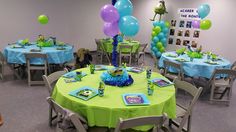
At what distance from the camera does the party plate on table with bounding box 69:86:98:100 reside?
2.28 metres

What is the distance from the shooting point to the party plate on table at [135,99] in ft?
7.14

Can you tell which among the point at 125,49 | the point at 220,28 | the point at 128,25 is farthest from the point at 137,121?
the point at 220,28

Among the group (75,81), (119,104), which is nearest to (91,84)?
(75,81)

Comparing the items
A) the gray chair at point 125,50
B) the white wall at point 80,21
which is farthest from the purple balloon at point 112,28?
the white wall at point 80,21

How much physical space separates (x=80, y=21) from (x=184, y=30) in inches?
157

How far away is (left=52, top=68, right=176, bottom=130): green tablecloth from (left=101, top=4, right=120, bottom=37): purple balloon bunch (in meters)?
0.84

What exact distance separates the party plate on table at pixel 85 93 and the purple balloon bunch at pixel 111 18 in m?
0.94

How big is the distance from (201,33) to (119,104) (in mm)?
6182

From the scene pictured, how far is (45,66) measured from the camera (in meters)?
4.62

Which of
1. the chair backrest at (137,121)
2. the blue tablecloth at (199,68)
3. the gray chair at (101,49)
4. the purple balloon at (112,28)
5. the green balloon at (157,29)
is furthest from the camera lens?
the green balloon at (157,29)

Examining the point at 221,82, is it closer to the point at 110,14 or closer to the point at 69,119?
the point at 110,14

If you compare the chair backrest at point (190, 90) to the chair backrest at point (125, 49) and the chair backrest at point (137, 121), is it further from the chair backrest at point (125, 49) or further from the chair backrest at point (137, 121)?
the chair backrest at point (125, 49)

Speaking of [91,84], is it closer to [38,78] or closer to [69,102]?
[69,102]

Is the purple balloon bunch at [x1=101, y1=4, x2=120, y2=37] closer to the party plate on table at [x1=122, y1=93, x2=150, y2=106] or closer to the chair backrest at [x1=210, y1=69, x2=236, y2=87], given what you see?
the party plate on table at [x1=122, y1=93, x2=150, y2=106]
